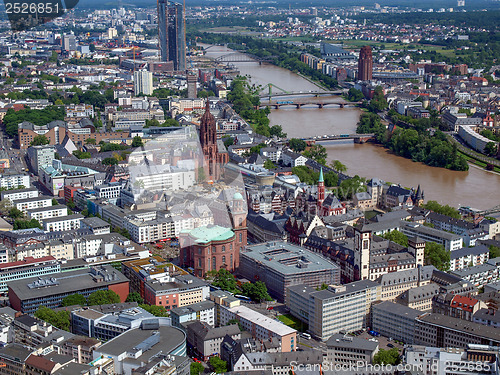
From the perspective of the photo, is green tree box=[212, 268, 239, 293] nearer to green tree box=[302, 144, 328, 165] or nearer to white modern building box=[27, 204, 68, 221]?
white modern building box=[27, 204, 68, 221]

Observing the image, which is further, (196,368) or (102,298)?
(102,298)

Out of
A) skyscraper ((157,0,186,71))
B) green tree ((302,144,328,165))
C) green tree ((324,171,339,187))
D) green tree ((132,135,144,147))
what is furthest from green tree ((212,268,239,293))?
skyscraper ((157,0,186,71))

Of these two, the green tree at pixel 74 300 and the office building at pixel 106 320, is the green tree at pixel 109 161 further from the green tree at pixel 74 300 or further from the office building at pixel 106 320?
the office building at pixel 106 320

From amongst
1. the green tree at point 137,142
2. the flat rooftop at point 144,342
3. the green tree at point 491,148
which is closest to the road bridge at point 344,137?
the green tree at point 491,148

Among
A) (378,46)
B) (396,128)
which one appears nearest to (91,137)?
(396,128)

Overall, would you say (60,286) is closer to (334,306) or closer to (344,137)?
(334,306)

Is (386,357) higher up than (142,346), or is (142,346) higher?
(142,346)

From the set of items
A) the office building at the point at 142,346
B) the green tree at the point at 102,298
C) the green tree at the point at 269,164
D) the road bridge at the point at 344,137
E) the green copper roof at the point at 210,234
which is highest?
the green copper roof at the point at 210,234

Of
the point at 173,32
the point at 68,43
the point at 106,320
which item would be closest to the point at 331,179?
the point at 106,320
